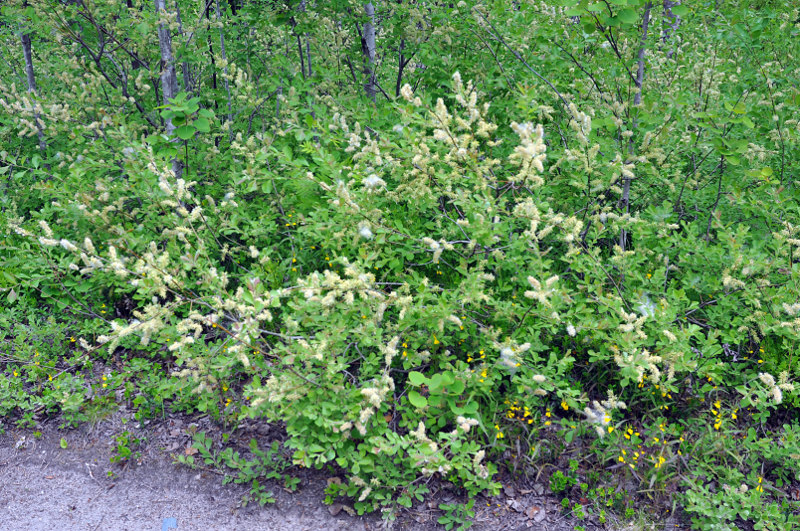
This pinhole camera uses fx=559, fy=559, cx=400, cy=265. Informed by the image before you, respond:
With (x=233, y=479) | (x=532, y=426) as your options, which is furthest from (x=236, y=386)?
(x=532, y=426)

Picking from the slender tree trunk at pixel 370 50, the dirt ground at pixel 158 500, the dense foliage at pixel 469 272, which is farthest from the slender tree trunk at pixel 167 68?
the dirt ground at pixel 158 500

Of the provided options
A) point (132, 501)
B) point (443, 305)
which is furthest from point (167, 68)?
point (132, 501)

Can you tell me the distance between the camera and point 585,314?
317cm

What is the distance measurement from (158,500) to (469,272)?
2162 millimetres

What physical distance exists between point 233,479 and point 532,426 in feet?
5.72

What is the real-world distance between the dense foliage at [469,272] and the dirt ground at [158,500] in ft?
0.47

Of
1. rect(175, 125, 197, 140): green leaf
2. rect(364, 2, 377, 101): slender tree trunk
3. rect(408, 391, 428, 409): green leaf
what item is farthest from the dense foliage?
rect(364, 2, 377, 101): slender tree trunk

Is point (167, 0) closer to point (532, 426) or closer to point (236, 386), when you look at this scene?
point (236, 386)

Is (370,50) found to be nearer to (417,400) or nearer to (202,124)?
(202,124)

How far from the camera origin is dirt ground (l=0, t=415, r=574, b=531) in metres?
2.90

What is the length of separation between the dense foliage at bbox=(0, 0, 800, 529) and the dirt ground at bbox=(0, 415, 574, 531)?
0.47 feet

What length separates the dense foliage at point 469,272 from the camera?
2922mm

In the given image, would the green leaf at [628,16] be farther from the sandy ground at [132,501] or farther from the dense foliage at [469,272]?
the sandy ground at [132,501]

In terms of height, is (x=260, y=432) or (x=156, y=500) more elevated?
(x=260, y=432)
